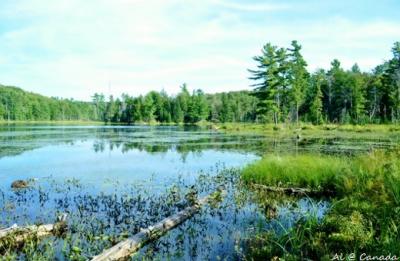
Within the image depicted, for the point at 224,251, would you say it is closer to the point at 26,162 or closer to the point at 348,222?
the point at 348,222

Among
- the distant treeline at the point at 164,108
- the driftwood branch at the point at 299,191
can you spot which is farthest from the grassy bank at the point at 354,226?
the distant treeline at the point at 164,108

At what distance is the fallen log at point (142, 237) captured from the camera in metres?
7.86

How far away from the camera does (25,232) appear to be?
9.27 metres

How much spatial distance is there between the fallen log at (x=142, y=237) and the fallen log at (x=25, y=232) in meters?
2.37

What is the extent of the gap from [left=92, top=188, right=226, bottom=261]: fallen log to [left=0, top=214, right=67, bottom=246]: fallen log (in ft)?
7.77

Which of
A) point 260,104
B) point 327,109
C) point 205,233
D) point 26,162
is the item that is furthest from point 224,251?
point 327,109

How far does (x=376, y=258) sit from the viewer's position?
6117mm

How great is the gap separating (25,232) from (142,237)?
9.32ft

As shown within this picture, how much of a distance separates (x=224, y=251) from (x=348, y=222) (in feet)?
9.34

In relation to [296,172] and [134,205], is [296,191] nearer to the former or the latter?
[296,172]

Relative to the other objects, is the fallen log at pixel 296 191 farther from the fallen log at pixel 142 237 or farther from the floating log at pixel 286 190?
the fallen log at pixel 142 237

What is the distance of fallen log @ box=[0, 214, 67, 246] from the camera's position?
893 cm

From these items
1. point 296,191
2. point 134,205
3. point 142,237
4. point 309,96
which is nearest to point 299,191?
point 296,191

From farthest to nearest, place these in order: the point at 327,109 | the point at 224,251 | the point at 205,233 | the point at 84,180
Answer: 1. the point at 327,109
2. the point at 84,180
3. the point at 205,233
4. the point at 224,251
